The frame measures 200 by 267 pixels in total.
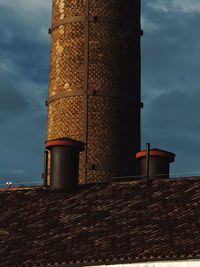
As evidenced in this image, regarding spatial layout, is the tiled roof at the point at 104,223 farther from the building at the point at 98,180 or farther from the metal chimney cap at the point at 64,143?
the metal chimney cap at the point at 64,143

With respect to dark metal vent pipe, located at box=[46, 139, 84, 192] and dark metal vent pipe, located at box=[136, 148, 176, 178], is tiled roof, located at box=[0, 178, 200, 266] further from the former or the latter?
dark metal vent pipe, located at box=[136, 148, 176, 178]

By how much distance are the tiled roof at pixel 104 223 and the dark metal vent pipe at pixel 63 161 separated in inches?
19.3

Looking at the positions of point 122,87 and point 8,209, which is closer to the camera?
point 8,209

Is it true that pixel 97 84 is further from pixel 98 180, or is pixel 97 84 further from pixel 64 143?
pixel 64 143

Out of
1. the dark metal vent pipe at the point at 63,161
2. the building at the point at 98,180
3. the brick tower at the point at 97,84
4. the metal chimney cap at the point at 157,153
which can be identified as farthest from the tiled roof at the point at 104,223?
the brick tower at the point at 97,84

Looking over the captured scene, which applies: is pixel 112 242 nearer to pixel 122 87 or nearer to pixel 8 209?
pixel 8 209

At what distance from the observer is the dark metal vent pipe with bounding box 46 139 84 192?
24.3 m

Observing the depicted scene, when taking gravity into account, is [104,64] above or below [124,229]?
above

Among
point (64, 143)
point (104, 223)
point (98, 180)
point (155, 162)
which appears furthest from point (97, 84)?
point (104, 223)

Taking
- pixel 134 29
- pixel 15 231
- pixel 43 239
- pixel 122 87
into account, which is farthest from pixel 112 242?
pixel 134 29

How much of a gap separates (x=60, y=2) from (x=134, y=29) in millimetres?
3013

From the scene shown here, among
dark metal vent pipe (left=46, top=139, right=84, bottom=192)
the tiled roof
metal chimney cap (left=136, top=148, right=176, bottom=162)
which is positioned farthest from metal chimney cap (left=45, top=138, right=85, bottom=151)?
metal chimney cap (left=136, top=148, right=176, bottom=162)

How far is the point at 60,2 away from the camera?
98.5 feet

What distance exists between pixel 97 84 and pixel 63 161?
5.04m
